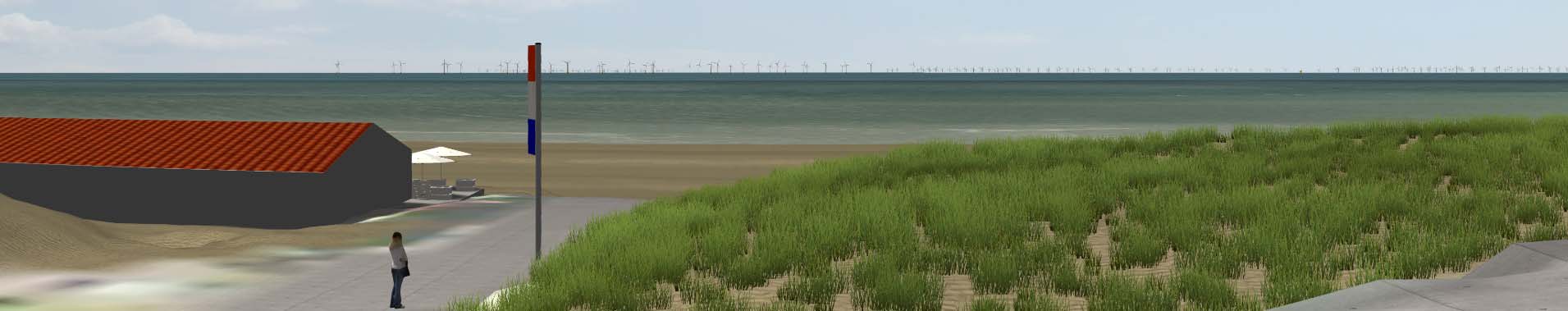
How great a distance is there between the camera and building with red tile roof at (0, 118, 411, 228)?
77.9 feet

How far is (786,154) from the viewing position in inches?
1844

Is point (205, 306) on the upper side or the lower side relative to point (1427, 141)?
lower

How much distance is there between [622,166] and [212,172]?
17265mm

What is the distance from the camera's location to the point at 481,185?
3272cm

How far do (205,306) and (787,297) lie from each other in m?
6.95

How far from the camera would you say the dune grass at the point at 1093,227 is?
11922 millimetres

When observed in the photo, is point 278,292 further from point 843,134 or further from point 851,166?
point 843,134

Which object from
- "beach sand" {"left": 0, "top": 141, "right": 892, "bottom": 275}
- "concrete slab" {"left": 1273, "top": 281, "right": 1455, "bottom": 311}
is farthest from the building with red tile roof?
"concrete slab" {"left": 1273, "top": 281, "right": 1455, "bottom": 311}

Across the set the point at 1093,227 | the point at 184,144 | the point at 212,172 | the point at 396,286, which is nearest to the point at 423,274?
the point at 396,286

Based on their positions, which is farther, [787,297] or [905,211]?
[905,211]

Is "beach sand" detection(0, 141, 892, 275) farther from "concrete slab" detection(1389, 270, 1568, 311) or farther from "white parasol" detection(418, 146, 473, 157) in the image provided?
"concrete slab" detection(1389, 270, 1568, 311)

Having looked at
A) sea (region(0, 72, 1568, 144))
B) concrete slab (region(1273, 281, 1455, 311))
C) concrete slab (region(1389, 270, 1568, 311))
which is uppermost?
concrete slab (region(1389, 270, 1568, 311))

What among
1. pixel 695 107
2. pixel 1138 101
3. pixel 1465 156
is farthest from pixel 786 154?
pixel 1138 101

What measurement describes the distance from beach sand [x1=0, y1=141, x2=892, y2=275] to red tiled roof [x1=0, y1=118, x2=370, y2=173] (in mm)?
1783
